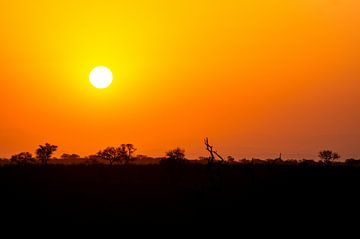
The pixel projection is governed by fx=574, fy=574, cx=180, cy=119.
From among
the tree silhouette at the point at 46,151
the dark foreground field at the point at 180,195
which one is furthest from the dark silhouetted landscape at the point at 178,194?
the tree silhouette at the point at 46,151

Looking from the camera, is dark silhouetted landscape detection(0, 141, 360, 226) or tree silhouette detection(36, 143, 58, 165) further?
tree silhouette detection(36, 143, 58, 165)

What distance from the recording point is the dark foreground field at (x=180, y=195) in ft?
159

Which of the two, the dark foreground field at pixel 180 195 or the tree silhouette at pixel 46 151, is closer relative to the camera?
the dark foreground field at pixel 180 195

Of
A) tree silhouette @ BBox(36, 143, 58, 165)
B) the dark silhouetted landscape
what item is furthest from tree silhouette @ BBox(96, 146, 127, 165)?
the dark silhouetted landscape

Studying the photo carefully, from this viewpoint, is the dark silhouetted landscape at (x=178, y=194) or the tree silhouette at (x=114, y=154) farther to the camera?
the tree silhouette at (x=114, y=154)

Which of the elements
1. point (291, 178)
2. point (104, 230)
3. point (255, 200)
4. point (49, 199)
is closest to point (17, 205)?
point (49, 199)

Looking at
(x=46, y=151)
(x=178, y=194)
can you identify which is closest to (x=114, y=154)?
(x=46, y=151)

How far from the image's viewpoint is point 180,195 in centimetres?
5606

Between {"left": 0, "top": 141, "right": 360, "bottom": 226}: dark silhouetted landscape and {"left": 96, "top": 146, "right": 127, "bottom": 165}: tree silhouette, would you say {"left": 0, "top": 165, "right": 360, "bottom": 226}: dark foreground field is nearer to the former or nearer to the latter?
{"left": 0, "top": 141, "right": 360, "bottom": 226}: dark silhouetted landscape

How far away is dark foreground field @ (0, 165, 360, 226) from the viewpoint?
48.6 meters

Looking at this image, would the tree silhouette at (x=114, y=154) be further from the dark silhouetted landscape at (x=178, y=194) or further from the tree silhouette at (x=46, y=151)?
the dark silhouetted landscape at (x=178, y=194)

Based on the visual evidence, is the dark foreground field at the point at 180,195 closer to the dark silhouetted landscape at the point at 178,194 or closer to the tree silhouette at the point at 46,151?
the dark silhouetted landscape at the point at 178,194

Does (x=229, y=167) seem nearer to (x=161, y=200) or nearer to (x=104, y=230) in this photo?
(x=161, y=200)

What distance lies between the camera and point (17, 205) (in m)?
53.5
